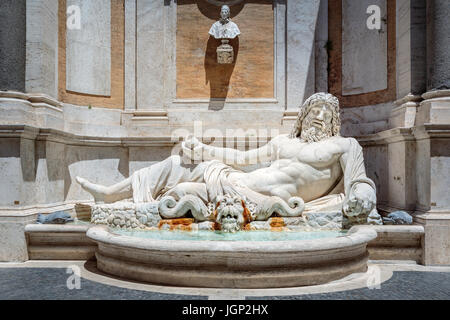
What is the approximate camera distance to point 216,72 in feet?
20.8

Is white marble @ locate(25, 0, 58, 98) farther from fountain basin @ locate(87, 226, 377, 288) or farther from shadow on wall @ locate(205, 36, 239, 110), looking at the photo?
fountain basin @ locate(87, 226, 377, 288)

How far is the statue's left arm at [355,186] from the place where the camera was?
4.04m

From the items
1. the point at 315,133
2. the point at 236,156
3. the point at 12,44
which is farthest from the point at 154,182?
the point at 12,44

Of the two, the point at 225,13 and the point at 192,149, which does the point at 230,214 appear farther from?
the point at 225,13

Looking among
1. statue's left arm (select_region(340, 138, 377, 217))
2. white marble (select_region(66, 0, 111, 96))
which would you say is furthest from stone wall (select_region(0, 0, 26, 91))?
statue's left arm (select_region(340, 138, 377, 217))

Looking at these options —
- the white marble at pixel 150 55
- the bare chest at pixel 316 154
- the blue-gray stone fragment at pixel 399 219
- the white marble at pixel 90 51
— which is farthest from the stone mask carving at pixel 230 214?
the white marble at pixel 90 51

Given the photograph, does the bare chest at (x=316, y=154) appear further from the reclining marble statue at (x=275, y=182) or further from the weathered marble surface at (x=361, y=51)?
the weathered marble surface at (x=361, y=51)

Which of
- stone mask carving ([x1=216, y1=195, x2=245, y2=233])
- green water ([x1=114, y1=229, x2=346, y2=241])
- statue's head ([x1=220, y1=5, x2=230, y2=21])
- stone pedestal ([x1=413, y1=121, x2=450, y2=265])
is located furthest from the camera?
statue's head ([x1=220, y1=5, x2=230, y2=21])

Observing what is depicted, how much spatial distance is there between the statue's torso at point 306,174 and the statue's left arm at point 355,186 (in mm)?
113

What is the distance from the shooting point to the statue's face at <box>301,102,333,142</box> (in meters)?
4.79

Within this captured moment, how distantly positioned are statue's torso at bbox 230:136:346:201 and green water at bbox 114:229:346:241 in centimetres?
75

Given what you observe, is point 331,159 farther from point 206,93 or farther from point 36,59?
point 36,59

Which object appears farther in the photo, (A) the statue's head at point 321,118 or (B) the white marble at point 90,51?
(B) the white marble at point 90,51

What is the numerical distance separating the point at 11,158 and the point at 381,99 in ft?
17.6
